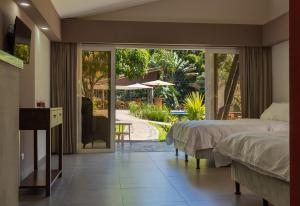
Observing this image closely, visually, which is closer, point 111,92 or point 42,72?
point 42,72

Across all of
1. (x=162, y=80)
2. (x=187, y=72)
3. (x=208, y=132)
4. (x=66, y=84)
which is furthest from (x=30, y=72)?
(x=187, y=72)

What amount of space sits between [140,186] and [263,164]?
5.59ft

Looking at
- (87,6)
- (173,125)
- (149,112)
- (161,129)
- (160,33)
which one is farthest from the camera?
(149,112)

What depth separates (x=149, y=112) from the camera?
12.0 meters

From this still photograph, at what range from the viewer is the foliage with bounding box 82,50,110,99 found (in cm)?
677

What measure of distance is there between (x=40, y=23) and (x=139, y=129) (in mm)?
6543

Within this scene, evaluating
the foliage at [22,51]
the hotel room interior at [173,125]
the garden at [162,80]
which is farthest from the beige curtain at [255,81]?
the foliage at [22,51]

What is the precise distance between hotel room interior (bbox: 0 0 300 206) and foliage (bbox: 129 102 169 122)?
186 inches

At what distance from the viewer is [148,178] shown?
436 cm

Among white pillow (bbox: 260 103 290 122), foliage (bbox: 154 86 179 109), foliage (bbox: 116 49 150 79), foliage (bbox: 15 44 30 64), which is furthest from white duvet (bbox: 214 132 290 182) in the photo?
foliage (bbox: 154 86 179 109)

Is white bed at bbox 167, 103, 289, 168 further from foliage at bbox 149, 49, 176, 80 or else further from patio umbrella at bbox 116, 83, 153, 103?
foliage at bbox 149, 49, 176, 80

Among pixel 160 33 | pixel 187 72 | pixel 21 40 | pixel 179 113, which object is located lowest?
pixel 179 113

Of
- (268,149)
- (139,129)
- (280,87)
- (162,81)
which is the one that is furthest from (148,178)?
(162,81)

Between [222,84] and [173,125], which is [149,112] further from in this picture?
[173,125]
